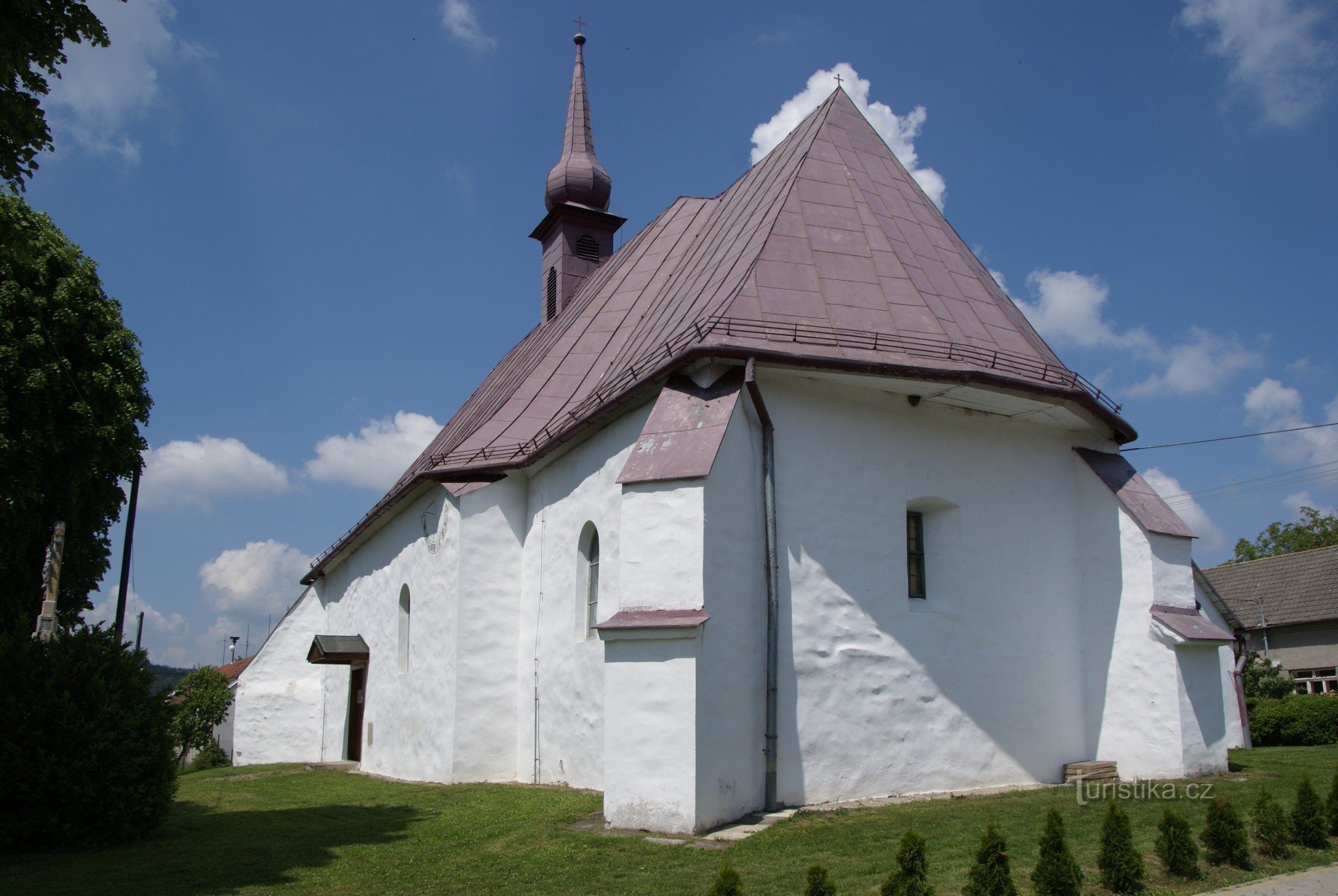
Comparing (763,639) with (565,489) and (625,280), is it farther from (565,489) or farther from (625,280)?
(625,280)

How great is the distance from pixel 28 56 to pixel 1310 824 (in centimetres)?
1208

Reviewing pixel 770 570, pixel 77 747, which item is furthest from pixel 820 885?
pixel 77 747

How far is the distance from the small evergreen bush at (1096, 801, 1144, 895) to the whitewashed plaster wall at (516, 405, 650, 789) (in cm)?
641

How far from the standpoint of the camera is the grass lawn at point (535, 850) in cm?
786

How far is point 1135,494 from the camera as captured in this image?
13750 millimetres

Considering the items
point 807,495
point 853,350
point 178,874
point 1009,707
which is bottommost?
point 178,874

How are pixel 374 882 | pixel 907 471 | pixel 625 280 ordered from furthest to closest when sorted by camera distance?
pixel 625 280, pixel 907 471, pixel 374 882

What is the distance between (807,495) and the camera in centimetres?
1200

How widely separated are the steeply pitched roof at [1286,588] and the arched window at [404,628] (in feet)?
73.2

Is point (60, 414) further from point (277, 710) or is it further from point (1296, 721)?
point (1296, 721)

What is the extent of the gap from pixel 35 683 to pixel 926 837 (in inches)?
336

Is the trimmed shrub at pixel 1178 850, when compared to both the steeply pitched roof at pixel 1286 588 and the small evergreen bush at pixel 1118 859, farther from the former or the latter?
the steeply pitched roof at pixel 1286 588

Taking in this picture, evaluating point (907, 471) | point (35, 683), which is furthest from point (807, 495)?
point (35, 683)

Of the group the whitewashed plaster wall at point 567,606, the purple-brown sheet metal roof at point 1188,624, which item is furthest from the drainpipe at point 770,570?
the purple-brown sheet metal roof at point 1188,624
